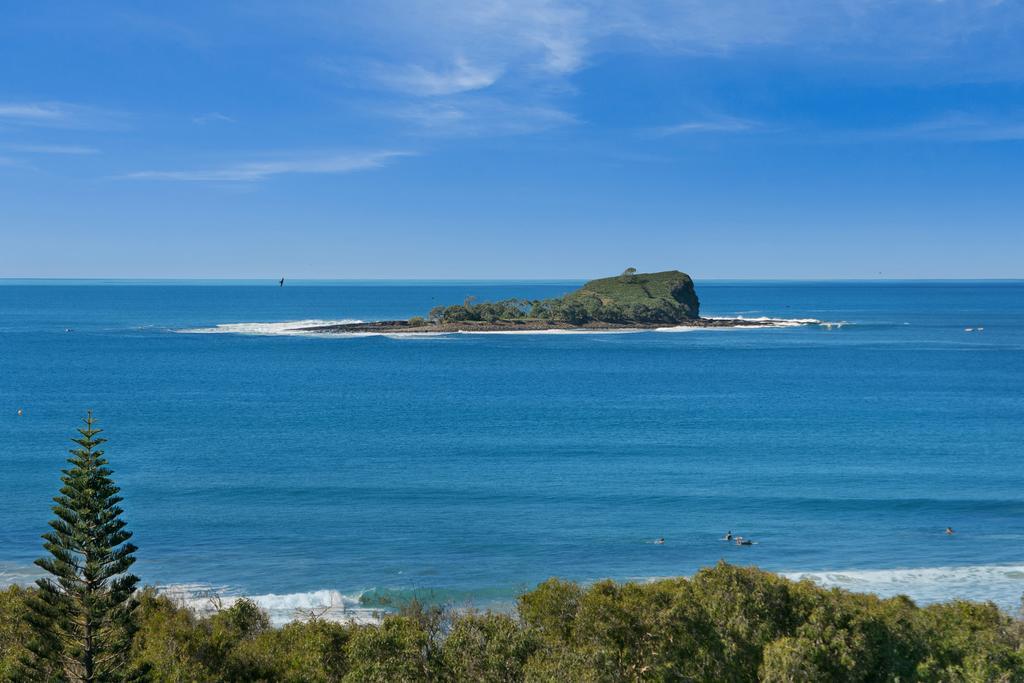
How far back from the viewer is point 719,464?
49.4 m

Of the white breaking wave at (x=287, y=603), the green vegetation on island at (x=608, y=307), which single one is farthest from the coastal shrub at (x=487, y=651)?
the green vegetation on island at (x=608, y=307)

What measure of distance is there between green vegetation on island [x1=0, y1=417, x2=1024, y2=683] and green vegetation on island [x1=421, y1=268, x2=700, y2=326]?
454 feet

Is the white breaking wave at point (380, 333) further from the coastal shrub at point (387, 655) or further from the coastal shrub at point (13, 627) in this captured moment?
the coastal shrub at point (387, 655)

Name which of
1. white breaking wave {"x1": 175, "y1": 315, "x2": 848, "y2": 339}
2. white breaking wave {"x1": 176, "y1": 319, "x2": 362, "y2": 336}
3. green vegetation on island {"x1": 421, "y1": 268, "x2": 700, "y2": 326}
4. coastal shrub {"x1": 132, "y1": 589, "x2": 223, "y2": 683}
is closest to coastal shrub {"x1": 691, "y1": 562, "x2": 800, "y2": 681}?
coastal shrub {"x1": 132, "y1": 589, "x2": 223, "y2": 683}

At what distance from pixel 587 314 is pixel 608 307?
4.95m

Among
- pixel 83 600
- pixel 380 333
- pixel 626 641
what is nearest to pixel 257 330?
pixel 380 333

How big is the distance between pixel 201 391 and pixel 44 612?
61.9 metres

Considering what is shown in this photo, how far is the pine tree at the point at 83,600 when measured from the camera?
1919cm

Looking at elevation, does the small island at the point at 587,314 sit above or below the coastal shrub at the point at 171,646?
above

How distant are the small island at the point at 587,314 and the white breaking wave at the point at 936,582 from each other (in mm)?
120877

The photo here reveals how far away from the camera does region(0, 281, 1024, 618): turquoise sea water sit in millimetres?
32781

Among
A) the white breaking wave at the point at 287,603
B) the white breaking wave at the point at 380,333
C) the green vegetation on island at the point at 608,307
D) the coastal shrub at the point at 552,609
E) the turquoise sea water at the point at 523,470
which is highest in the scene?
the green vegetation on island at the point at 608,307

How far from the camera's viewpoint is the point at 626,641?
66.4 ft

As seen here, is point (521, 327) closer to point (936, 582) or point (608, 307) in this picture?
point (608, 307)
